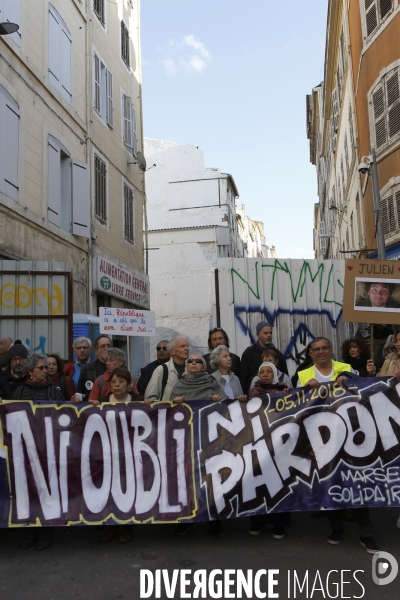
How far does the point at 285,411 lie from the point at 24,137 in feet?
29.3

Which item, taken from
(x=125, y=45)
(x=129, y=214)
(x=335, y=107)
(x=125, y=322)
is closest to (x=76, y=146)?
(x=129, y=214)

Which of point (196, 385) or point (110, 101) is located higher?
point (110, 101)

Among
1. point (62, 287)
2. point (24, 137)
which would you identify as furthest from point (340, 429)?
point (24, 137)

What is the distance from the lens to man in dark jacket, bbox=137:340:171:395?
6.92m

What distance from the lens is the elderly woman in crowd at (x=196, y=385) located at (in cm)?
540

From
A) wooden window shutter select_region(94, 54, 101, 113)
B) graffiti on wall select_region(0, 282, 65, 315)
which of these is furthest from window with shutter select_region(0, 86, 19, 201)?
wooden window shutter select_region(94, 54, 101, 113)

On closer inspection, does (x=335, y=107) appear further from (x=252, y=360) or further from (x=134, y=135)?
(x=252, y=360)

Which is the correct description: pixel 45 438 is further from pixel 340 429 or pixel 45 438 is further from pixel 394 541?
pixel 394 541

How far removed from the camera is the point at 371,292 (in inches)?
279

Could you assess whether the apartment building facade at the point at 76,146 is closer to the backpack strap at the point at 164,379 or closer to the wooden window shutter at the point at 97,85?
the wooden window shutter at the point at 97,85

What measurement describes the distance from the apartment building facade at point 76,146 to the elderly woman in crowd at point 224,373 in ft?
20.3

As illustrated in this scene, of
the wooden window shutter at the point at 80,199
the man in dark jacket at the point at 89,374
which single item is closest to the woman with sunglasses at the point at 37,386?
the man in dark jacket at the point at 89,374

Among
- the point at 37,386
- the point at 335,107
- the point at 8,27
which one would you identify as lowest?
the point at 37,386

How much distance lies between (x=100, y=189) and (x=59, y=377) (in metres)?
10.3
